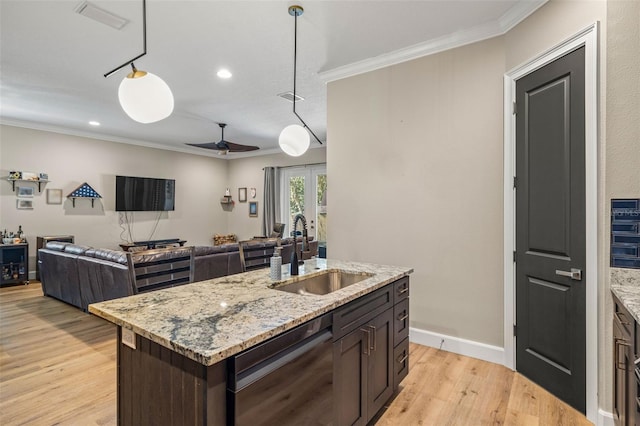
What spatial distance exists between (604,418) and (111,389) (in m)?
3.30

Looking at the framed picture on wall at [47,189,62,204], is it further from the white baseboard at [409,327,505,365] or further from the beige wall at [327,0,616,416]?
the white baseboard at [409,327,505,365]

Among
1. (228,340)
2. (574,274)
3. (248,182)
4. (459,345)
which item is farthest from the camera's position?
(248,182)

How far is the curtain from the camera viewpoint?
805 centimetres

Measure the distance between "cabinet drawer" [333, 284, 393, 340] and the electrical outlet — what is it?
871 mm

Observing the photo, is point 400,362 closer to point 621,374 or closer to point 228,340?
point 621,374

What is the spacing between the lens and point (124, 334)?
54.7 inches

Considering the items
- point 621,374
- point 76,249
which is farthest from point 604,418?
point 76,249

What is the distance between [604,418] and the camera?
1.94m

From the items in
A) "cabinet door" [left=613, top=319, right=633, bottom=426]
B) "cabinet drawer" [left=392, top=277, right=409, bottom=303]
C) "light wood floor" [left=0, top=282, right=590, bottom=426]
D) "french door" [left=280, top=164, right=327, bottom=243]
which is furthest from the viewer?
"french door" [left=280, top=164, right=327, bottom=243]

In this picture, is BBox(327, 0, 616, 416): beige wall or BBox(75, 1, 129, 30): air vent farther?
BBox(327, 0, 616, 416): beige wall

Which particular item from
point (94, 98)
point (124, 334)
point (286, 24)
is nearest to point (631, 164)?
point (286, 24)

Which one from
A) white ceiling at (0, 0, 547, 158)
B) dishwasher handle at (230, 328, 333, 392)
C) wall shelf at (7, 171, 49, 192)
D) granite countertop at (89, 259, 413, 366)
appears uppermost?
white ceiling at (0, 0, 547, 158)

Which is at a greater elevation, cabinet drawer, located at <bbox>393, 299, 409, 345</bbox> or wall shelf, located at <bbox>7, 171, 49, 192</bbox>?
wall shelf, located at <bbox>7, 171, 49, 192</bbox>

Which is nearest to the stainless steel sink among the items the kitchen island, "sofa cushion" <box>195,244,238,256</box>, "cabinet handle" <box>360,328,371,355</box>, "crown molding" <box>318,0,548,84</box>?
the kitchen island
